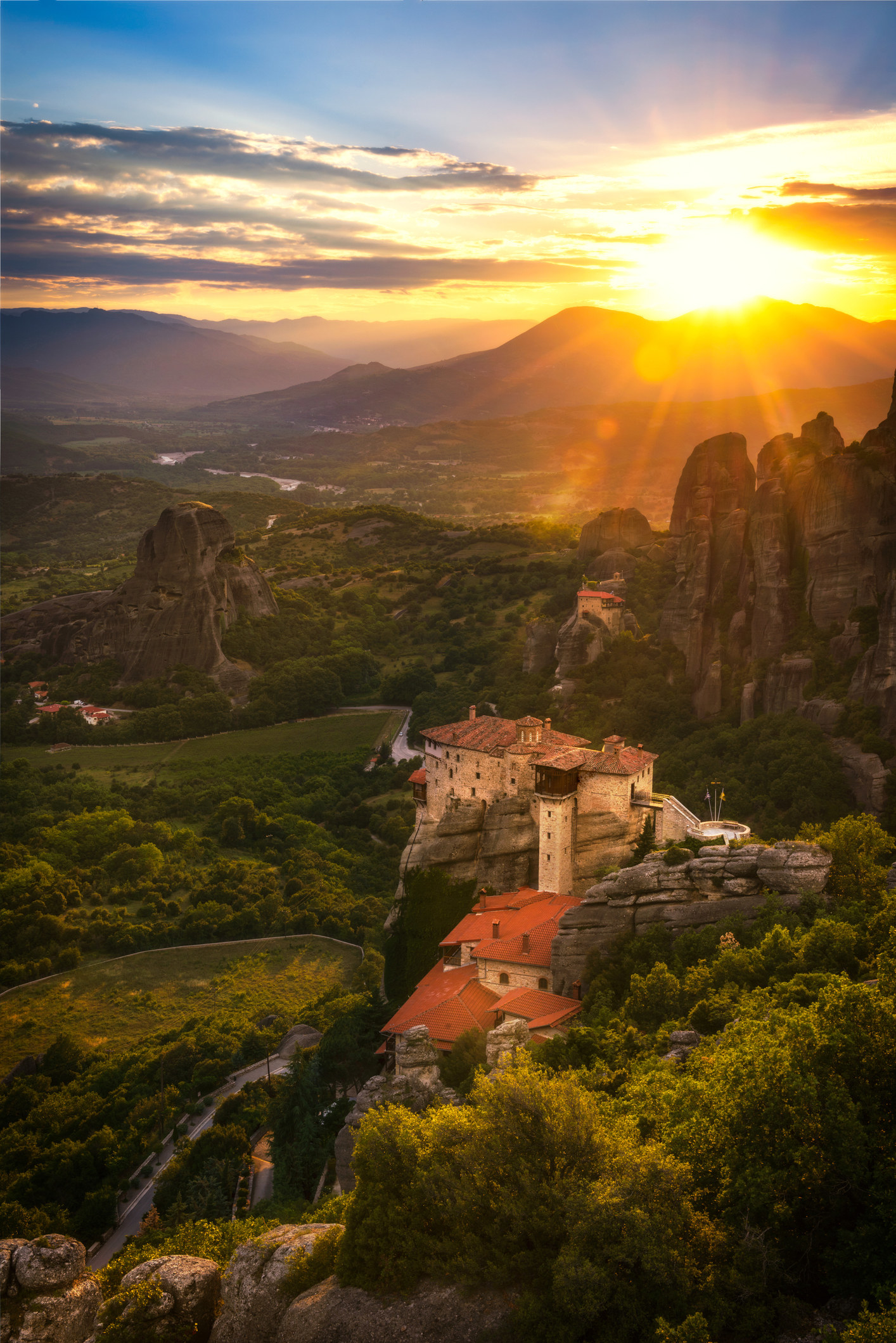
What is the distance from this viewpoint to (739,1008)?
2444 cm

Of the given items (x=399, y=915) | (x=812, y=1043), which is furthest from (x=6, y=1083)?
(x=812, y=1043)

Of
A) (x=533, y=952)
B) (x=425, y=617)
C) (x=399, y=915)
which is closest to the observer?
(x=533, y=952)

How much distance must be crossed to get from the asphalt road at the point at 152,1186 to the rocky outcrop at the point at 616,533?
60.2 metres

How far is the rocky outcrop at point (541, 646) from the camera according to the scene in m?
74.3

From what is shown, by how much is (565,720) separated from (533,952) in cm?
3073

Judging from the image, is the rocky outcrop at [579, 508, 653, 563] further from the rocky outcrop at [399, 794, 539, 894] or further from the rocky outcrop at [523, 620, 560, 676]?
the rocky outcrop at [399, 794, 539, 894]

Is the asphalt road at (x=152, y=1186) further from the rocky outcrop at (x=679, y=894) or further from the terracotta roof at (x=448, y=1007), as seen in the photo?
the rocky outcrop at (x=679, y=894)

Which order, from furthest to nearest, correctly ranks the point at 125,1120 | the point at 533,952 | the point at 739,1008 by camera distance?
the point at 125,1120, the point at 533,952, the point at 739,1008

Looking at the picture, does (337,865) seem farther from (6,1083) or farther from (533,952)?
(533,952)

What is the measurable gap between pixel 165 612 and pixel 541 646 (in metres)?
39.7

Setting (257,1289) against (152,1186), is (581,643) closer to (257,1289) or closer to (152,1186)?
(152,1186)

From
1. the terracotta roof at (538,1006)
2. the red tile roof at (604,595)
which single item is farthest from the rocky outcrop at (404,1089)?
the red tile roof at (604,595)

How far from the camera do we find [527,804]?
3825cm

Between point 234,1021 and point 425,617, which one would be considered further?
point 425,617
